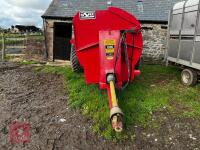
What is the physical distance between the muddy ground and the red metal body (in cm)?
106

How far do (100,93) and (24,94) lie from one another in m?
2.14

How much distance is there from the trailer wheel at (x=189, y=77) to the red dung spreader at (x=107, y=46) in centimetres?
239

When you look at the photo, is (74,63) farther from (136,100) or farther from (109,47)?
(109,47)

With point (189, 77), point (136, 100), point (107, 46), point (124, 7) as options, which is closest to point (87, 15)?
point (107, 46)

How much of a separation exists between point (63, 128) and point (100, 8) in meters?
9.69

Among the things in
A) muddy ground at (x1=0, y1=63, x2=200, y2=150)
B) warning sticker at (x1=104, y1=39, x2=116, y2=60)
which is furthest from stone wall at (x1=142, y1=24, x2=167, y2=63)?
warning sticker at (x1=104, y1=39, x2=116, y2=60)

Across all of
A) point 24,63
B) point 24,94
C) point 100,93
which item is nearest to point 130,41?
point 100,93

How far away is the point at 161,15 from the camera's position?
13.5 meters

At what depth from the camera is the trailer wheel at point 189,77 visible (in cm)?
821

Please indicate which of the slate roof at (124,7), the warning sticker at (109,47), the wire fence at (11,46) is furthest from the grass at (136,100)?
the wire fence at (11,46)

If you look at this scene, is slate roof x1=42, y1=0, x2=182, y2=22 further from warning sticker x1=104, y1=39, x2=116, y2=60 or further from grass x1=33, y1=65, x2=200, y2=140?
warning sticker x1=104, y1=39, x2=116, y2=60

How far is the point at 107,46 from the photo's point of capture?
607cm

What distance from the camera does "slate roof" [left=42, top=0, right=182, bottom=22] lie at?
13.6 meters

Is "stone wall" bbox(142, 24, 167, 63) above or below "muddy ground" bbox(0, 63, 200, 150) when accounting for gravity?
above
